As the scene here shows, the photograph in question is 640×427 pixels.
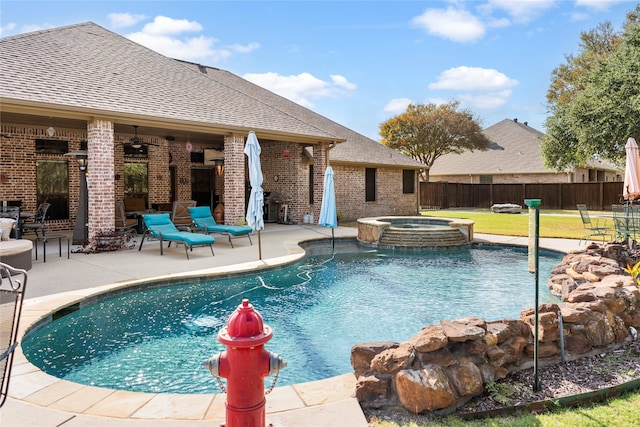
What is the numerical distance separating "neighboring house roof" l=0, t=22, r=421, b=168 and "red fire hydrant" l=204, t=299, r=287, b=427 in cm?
890

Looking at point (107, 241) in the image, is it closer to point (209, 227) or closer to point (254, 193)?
point (209, 227)

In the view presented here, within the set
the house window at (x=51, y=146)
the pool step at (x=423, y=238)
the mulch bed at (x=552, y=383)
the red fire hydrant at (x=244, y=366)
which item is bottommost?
the mulch bed at (x=552, y=383)

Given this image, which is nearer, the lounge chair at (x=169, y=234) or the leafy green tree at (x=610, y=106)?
the lounge chair at (x=169, y=234)

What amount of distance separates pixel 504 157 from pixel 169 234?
29.4 metres

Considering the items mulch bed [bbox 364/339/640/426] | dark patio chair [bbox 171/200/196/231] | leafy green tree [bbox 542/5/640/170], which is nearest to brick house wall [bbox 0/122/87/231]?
dark patio chair [bbox 171/200/196/231]

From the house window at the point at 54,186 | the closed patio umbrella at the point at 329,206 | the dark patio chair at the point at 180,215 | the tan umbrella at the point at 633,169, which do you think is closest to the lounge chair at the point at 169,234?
the dark patio chair at the point at 180,215

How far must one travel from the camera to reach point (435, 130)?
112ft

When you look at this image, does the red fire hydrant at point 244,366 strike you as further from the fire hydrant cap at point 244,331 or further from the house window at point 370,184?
the house window at point 370,184

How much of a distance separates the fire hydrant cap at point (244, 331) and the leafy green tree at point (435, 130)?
107 feet

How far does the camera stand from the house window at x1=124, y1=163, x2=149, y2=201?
15297mm

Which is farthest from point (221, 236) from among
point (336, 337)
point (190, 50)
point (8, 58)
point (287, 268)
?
point (190, 50)

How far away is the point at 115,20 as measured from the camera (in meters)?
15.2

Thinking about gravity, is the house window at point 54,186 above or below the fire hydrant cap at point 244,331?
above

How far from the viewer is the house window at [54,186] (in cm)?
1312
